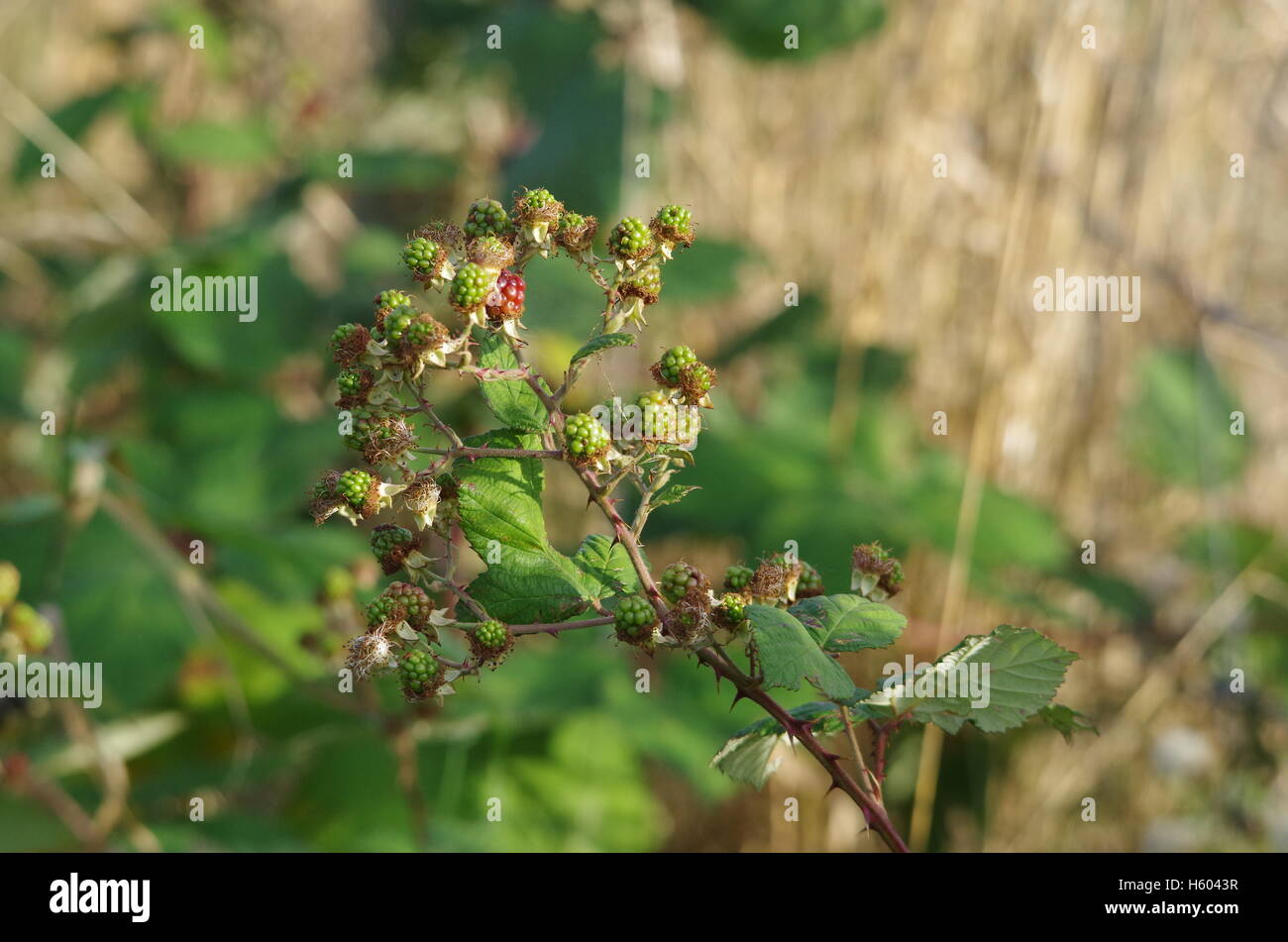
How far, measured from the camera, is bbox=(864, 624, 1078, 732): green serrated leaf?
0.52 meters

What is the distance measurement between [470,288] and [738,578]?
174 mm

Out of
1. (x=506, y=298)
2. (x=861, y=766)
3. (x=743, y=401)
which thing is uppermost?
(x=743, y=401)

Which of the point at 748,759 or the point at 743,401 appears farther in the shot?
the point at 743,401

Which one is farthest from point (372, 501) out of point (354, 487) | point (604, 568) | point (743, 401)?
point (743, 401)

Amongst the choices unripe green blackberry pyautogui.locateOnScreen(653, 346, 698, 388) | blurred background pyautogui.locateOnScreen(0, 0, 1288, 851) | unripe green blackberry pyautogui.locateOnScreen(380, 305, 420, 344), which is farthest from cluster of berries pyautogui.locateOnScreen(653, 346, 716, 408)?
blurred background pyautogui.locateOnScreen(0, 0, 1288, 851)

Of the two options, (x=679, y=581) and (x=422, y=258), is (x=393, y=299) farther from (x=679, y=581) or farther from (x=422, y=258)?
(x=679, y=581)

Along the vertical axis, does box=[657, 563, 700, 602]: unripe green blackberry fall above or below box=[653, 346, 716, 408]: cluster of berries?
below

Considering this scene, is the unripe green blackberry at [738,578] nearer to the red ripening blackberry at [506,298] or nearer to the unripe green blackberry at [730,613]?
the unripe green blackberry at [730,613]

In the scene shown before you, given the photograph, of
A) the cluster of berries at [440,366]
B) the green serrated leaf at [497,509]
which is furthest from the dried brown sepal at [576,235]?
the green serrated leaf at [497,509]

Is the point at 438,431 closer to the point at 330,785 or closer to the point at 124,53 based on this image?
the point at 330,785

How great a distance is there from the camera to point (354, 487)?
50 centimetres

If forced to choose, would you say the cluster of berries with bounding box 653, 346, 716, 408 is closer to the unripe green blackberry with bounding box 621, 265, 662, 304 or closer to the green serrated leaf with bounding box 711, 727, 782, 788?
the unripe green blackberry with bounding box 621, 265, 662, 304

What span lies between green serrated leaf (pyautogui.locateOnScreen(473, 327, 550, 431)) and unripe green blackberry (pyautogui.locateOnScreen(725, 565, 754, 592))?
0.11 meters

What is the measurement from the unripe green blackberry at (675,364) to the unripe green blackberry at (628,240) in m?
0.05
